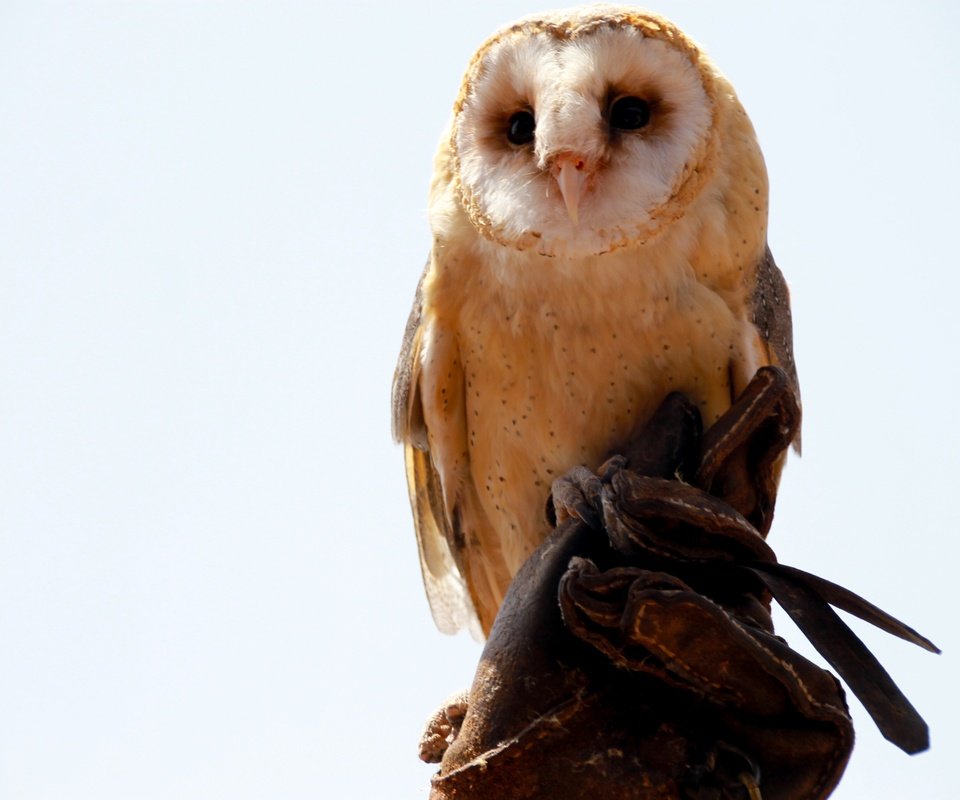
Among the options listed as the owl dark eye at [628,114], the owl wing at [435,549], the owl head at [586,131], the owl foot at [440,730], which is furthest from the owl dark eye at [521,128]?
the owl foot at [440,730]

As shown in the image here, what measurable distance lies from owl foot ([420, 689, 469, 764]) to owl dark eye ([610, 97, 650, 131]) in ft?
3.44

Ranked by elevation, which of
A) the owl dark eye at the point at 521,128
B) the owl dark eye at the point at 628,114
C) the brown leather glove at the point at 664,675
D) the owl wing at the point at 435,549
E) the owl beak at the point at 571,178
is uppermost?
the owl dark eye at the point at 521,128

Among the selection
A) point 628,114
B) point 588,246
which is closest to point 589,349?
point 588,246

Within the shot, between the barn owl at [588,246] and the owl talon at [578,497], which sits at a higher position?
the barn owl at [588,246]

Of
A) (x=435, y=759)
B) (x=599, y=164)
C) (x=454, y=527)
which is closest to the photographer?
(x=599, y=164)

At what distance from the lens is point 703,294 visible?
2.29 metres

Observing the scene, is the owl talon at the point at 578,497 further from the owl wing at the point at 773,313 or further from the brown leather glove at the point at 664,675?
the owl wing at the point at 773,313

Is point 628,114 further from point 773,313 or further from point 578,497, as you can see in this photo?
Result: point 578,497

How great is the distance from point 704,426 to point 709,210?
387 mm

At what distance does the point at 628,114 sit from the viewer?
2252mm

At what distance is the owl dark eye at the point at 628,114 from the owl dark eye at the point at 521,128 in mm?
143

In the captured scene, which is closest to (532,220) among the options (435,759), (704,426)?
(704,426)

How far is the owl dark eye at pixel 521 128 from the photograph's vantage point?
89.1 inches

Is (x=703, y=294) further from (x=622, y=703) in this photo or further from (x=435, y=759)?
(x=435, y=759)
